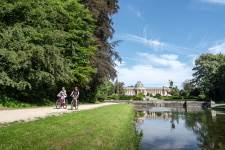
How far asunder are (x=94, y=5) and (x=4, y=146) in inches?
1441

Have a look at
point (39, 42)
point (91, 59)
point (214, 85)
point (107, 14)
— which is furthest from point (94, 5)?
point (214, 85)

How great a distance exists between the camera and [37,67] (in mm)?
30656

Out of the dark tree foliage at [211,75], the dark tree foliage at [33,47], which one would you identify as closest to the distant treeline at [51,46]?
the dark tree foliage at [33,47]

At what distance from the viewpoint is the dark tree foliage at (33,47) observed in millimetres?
27266

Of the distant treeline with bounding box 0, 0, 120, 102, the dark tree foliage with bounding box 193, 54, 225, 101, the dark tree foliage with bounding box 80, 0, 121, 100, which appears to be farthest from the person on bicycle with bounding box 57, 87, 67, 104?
the dark tree foliage with bounding box 193, 54, 225, 101

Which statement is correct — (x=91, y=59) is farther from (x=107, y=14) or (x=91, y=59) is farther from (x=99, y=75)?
(x=107, y=14)

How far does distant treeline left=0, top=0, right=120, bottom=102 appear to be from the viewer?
27828mm

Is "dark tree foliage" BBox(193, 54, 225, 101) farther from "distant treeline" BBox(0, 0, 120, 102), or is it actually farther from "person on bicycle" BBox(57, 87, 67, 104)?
"person on bicycle" BBox(57, 87, 67, 104)

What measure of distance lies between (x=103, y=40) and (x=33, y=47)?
19.7 metres

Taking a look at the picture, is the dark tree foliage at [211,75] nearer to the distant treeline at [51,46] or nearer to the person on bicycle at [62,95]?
the distant treeline at [51,46]

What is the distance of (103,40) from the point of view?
47.9 metres

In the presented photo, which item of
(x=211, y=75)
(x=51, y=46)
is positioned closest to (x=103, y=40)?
(x=51, y=46)

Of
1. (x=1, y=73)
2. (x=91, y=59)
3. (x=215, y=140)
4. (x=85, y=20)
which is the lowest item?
(x=215, y=140)

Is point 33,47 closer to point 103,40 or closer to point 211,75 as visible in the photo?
point 103,40
